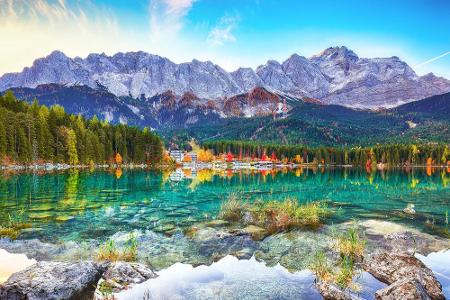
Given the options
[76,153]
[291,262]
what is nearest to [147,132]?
[76,153]

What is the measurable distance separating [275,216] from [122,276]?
15.1m

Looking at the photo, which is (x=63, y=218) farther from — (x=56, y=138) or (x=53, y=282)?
(x=56, y=138)

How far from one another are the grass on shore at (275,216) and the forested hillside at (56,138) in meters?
94.4

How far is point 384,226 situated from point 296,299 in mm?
16743

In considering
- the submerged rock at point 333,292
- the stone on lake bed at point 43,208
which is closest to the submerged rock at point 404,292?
the submerged rock at point 333,292

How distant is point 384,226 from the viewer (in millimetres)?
26688

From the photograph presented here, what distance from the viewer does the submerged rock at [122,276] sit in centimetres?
1330

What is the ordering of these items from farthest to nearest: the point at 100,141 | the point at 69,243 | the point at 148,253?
the point at 100,141
the point at 69,243
the point at 148,253

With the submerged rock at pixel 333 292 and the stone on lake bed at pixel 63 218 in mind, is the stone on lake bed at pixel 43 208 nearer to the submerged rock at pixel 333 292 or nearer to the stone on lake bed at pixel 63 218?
the stone on lake bed at pixel 63 218

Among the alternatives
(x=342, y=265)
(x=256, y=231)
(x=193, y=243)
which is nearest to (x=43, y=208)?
(x=193, y=243)

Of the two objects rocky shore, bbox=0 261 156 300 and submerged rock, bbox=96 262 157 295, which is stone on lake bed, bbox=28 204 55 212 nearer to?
rocky shore, bbox=0 261 156 300

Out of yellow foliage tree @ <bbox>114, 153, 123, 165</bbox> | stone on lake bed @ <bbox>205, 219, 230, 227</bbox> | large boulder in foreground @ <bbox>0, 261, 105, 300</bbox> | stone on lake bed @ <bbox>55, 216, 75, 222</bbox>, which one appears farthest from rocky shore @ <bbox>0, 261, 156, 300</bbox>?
yellow foliage tree @ <bbox>114, 153, 123, 165</bbox>

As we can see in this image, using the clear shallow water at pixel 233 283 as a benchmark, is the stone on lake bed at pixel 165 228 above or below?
above

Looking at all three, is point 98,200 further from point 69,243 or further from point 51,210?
point 69,243
